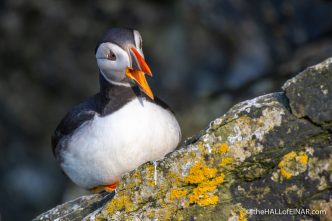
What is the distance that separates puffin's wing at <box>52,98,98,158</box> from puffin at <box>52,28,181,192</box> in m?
0.02

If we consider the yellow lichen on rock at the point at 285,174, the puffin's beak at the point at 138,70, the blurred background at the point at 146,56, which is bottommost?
the yellow lichen on rock at the point at 285,174

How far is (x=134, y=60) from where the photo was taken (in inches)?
221

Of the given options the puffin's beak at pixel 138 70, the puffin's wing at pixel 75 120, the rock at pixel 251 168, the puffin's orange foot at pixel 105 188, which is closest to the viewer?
the rock at pixel 251 168

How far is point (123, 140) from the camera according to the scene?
19.1 feet

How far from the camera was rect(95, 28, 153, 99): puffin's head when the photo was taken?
561 centimetres

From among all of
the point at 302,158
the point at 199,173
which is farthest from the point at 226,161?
the point at 302,158

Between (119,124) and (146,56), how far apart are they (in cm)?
458

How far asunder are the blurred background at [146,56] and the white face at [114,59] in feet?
11.5

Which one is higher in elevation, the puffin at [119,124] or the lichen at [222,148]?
the puffin at [119,124]

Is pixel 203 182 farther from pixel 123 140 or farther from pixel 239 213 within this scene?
pixel 123 140

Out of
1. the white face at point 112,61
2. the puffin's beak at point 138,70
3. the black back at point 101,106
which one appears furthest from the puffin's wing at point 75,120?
the puffin's beak at point 138,70

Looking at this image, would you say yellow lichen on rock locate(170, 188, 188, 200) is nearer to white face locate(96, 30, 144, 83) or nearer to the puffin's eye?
white face locate(96, 30, 144, 83)

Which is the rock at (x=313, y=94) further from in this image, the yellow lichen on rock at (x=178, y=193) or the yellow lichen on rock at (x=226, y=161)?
the yellow lichen on rock at (x=178, y=193)

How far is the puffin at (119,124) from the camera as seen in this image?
5750 millimetres
